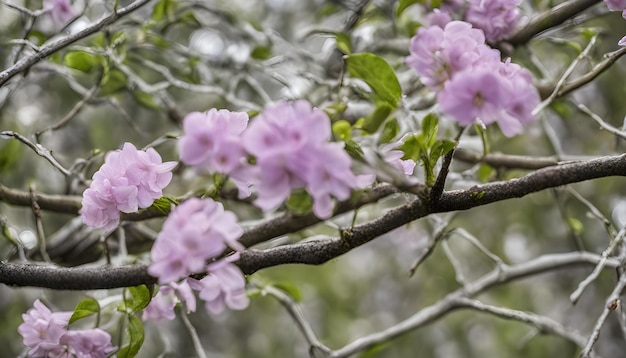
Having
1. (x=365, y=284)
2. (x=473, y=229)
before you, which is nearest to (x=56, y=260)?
(x=473, y=229)

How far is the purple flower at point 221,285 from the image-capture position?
50cm

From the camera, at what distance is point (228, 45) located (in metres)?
1.63

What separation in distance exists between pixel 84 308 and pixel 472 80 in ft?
1.69

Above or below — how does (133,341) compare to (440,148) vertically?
below

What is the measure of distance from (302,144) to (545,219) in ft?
6.30

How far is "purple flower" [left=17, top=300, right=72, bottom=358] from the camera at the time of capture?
0.73 m

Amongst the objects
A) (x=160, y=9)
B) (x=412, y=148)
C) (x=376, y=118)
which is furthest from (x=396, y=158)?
(x=160, y=9)

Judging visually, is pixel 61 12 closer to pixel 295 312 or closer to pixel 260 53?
pixel 260 53

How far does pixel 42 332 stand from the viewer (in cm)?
73

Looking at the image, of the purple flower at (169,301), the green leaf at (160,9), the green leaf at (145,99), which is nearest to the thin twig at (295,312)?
the purple flower at (169,301)

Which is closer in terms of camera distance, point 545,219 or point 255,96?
point 255,96

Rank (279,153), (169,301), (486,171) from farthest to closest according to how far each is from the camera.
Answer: (486,171) → (169,301) → (279,153)

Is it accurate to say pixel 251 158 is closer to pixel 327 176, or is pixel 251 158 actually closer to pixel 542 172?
pixel 327 176

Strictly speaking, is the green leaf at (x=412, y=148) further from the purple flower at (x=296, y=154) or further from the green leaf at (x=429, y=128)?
the purple flower at (x=296, y=154)
